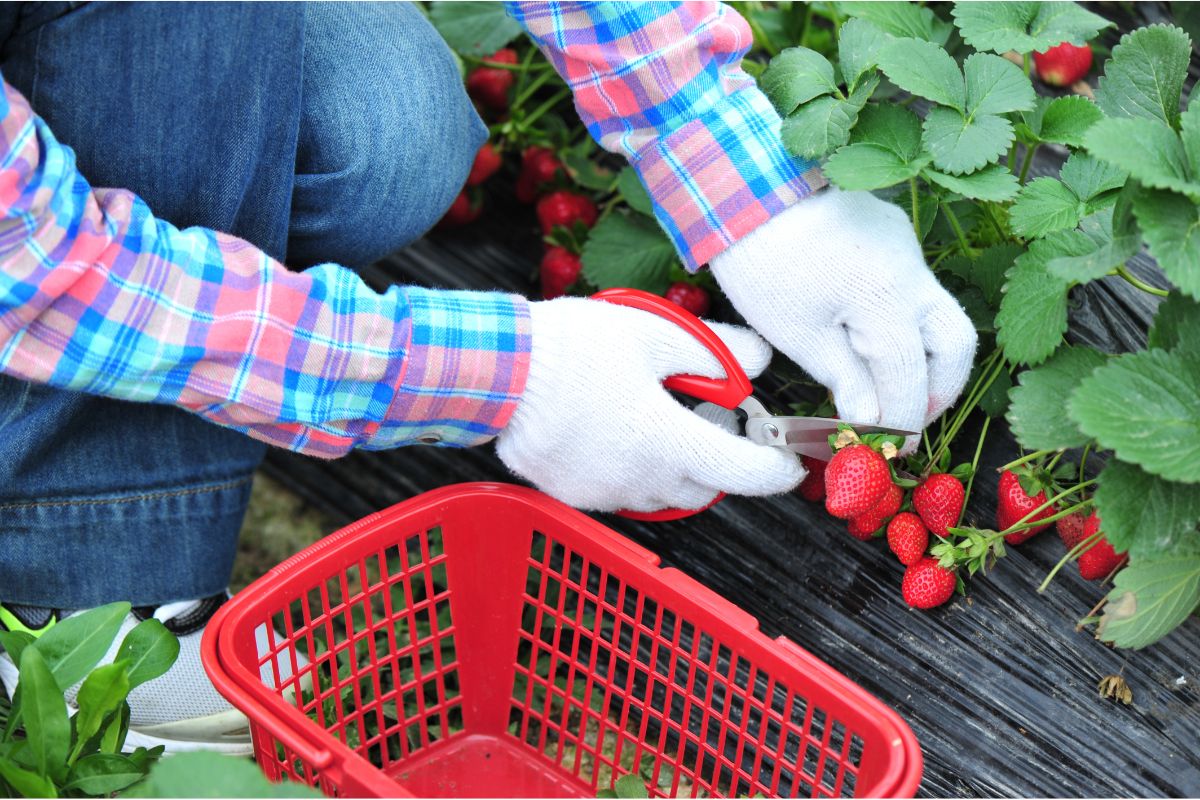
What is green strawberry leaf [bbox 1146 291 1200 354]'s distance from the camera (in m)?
0.83

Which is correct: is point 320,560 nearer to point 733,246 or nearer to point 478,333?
point 478,333

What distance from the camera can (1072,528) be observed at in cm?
99

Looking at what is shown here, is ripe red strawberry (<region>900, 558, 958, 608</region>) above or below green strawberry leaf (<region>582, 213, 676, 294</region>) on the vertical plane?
below

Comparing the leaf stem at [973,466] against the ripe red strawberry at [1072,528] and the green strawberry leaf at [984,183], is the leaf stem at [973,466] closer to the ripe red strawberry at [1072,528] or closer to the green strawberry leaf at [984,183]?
the ripe red strawberry at [1072,528]

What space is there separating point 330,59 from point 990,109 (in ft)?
1.86

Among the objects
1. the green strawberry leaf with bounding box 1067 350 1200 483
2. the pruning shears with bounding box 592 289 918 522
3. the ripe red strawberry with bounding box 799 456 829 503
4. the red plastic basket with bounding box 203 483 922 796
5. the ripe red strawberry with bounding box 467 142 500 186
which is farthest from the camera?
the ripe red strawberry with bounding box 467 142 500 186

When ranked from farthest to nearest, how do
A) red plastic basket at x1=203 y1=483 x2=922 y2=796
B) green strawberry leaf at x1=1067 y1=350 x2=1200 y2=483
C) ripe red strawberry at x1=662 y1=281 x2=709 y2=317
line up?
ripe red strawberry at x1=662 y1=281 x2=709 y2=317 < red plastic basket at x1=203 y1=483 x2=922 y2=796 < green strawberry leaf at x1=1067 y1=350 x2=1200 y2=483

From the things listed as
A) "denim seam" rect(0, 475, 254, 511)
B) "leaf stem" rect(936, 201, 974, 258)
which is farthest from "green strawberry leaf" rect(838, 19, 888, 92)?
"denim seam" rect(0, 475, 254, 511)

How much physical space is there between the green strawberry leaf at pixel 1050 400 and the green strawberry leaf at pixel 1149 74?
0.21 m

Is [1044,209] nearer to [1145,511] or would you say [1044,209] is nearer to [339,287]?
[1145,511]

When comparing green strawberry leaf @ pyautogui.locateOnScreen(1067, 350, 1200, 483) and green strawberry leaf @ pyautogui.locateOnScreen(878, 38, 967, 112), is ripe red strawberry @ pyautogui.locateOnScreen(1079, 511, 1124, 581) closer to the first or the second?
green strawberry leaf @ pyautogui.locateOnScreen(1067, 350, 1200, 483)

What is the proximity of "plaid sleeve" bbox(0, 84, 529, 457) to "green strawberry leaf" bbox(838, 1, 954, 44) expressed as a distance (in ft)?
1.28

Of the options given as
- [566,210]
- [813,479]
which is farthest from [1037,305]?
[566,210]

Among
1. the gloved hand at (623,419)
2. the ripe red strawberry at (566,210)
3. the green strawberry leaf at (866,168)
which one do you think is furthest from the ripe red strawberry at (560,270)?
the green strawberry leaf at (866,168)
